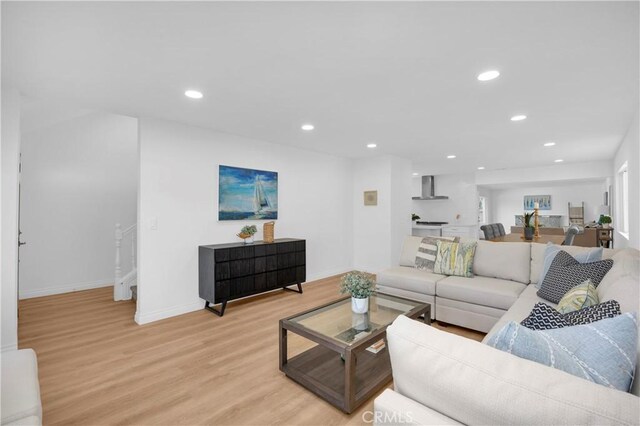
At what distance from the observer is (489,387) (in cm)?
79

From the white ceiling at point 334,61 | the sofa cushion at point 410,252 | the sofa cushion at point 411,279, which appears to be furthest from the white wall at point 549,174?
the sofa cushion at point 411,279

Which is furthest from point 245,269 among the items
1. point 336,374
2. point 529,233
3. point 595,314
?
point 529,233

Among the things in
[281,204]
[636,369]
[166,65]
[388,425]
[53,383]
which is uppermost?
[166,65]

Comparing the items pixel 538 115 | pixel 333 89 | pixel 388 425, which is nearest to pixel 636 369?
pixel 388 425

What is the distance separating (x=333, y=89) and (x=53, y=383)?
10.2 feet

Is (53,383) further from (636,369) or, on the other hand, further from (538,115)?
(538,115)

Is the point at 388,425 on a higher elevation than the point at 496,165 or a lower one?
lower

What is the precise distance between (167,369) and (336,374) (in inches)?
52.6

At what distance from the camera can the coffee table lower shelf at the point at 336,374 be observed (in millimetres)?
1946

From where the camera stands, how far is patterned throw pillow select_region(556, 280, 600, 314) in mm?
1768

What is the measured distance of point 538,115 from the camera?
333 centimetres

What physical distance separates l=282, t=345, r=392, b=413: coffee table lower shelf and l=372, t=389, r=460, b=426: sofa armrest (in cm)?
93

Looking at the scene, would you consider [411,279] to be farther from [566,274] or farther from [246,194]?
[246,194]

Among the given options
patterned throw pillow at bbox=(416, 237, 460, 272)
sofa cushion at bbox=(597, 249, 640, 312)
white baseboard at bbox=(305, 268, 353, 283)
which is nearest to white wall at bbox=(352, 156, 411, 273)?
white baseboard at bbox=(305, 268, 353, 283)
